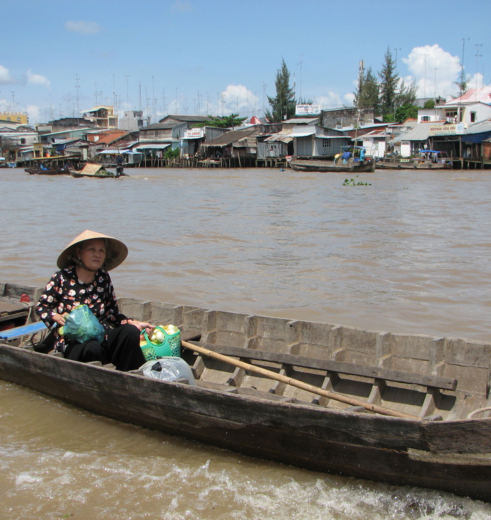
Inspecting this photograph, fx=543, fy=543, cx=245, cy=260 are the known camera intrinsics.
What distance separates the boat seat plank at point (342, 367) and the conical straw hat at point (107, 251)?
905mm

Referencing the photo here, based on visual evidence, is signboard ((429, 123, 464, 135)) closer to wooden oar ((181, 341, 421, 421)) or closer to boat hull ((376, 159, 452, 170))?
boat hull ((376, 159, 452, 170))

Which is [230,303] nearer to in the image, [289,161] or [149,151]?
[289,161]

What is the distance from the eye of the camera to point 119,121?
57500mm

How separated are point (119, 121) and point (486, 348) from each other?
2295 inches

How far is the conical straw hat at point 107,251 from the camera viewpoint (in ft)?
11.1

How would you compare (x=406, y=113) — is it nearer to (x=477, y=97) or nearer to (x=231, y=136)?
(x=477, y=97)

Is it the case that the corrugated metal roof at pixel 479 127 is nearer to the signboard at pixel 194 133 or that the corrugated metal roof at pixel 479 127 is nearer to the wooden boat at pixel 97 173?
the signboard at pixel 194 133

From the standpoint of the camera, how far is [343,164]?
30.8m

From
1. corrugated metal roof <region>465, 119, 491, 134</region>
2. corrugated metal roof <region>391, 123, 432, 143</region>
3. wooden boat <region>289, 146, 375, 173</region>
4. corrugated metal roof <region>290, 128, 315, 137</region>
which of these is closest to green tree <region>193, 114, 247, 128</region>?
corrugated metal roof <region>290, 128, 315, 137</region>

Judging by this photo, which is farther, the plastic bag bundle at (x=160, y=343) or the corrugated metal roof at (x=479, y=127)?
the corrugated metal roof at (x=479, y=127)

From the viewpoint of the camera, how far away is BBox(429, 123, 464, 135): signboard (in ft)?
104

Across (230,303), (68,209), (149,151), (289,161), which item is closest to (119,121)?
(149,151)

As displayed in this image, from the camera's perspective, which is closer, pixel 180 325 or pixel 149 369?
pixel 149 369

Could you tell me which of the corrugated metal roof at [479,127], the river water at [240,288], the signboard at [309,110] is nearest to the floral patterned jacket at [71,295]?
the river water at [240,288]
